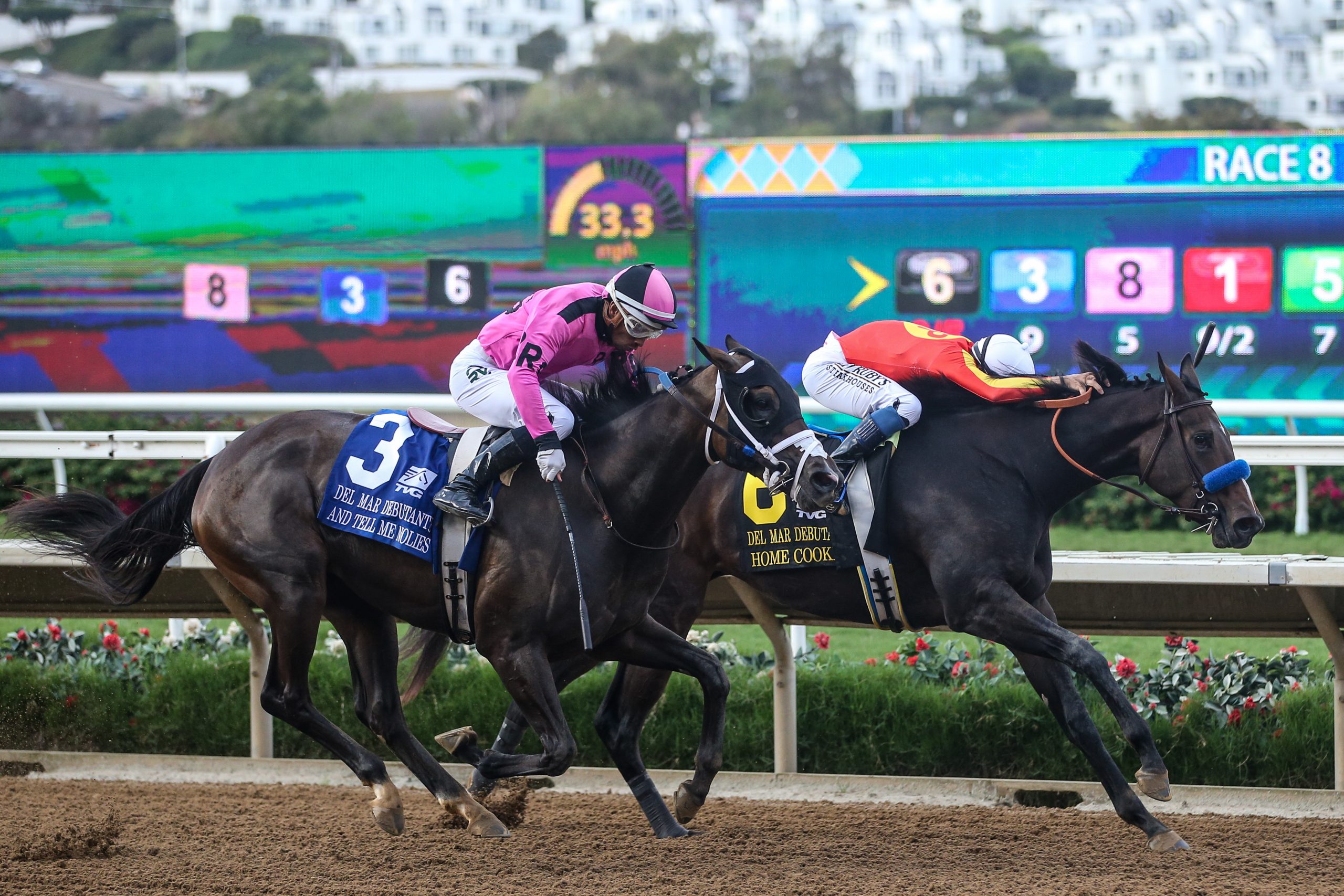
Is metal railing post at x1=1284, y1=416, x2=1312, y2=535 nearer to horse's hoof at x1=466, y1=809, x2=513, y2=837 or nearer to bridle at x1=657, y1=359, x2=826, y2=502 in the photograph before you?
bridle at x1=657, y1=359, x2=826, y2=502

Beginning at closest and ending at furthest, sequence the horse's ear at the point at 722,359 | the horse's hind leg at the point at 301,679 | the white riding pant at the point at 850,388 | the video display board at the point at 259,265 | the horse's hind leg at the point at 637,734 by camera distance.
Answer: the horse's ear at the point at 722,359 < the horse's hind leg at the point at 301,679 < the horse's hind leg at the point at 637,734 < the white riding pant at the point at 850,388 < the video display board at the point at 259,265

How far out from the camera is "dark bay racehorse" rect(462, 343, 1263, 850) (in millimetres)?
4109

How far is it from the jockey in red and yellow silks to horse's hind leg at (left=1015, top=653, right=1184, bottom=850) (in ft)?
2.32

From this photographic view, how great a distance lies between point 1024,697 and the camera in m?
5.07

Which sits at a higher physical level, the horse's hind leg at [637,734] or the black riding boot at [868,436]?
the black riding boot at [868,436]

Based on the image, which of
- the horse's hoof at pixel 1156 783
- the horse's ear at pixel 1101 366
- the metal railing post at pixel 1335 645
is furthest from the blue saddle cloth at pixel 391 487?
the metal railing post at pixel 1335 645

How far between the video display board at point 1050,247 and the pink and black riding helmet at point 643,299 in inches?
221

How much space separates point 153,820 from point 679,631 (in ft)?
5.06

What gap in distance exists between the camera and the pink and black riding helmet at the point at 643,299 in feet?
13.3

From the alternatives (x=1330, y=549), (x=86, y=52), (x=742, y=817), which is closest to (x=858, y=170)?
(x=1330, y=549)

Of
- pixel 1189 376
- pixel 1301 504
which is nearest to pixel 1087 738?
pixel 1189 376

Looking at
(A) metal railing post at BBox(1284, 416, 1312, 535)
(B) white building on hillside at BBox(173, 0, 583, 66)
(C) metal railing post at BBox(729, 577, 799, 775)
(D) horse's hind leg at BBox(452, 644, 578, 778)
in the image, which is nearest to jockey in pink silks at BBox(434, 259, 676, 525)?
(D) horse's hind leg at BBox(452, 644, 578, 778)

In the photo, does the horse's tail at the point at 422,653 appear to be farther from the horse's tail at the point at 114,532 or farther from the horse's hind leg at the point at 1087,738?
the horse's hind leg at the point at 1087,738

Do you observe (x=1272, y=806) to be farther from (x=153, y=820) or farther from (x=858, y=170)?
(x=858, y=170)
